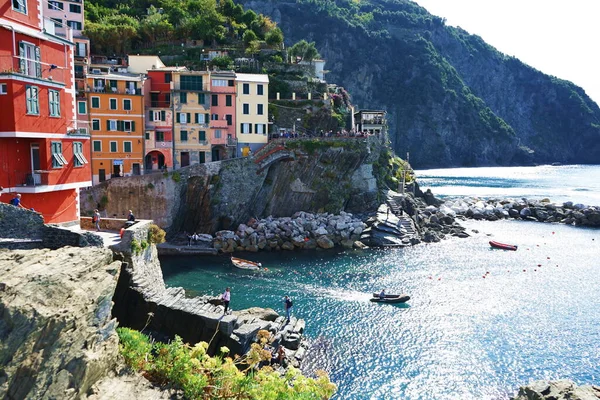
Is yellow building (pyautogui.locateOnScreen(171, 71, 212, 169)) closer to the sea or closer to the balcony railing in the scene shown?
the balcony railing

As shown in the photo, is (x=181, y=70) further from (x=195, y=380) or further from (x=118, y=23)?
(x=195, y=380)

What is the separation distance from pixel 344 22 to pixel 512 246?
153m

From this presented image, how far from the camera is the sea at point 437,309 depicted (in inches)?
1116

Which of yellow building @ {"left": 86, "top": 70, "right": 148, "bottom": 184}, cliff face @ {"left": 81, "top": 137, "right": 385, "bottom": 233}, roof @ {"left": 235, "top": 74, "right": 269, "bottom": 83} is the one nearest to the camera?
Answer: cliff face @ {"left": 81, "top": 137, "right": 385, "bottom": 233}

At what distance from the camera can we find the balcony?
760 inches

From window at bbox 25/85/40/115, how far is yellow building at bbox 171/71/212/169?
3733 cm

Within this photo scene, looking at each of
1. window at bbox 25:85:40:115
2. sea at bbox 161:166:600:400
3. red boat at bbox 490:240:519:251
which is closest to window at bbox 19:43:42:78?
window at bbox 25:85:40:115

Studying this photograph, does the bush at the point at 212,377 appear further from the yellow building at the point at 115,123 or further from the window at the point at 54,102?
the yellow building at the point at 115,123

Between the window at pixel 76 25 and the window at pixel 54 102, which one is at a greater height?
the window at pixel 76 25

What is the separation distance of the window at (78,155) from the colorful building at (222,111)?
1426 inches

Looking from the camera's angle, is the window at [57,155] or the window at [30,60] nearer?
the window at [30,60]

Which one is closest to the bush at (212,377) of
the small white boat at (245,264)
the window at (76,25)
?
the small white boat at (245,264)

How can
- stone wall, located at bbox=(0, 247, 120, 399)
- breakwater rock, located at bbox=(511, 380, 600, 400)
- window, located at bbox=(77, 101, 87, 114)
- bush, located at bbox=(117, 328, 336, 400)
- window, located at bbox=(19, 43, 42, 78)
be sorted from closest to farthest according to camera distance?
stone wall, located at bbox=(0, 247, 120, 399)
bush, located at bbox=(117, 328, 336, 400)
window, located at bbox=(19, 43, 42, 78)
breakwater rock, located at bbox=(511, 380, 600, 400)
window, located at bbox=(77, 101, 87, 114)

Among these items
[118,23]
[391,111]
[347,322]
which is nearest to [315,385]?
[347,322]
